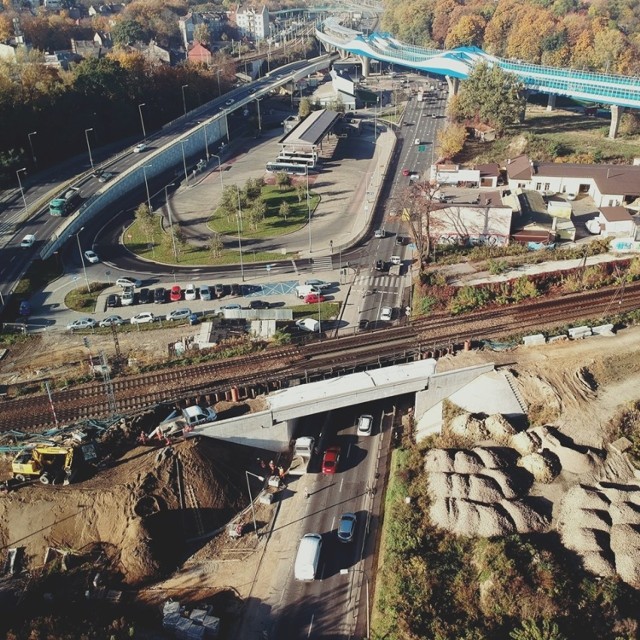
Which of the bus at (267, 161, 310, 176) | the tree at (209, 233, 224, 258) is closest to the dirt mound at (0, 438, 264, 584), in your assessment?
the tree at (209, 233, 224, 258)

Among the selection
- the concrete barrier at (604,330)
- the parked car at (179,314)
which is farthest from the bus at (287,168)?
the concrete barrier at (604,330)

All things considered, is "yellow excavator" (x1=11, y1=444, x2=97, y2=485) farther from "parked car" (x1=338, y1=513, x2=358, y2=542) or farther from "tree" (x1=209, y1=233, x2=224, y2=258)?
"tree" (x1=209, y1=233, x2=224, y2=258)

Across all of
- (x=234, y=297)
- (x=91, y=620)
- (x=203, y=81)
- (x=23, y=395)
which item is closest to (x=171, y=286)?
(x=234, y=297)

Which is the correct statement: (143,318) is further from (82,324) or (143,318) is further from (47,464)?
(47,464)

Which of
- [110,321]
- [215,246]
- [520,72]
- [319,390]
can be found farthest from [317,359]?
[520,72]

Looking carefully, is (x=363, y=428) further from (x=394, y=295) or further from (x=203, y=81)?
(x=203, y=81)

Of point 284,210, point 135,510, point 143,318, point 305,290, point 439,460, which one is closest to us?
point 135,510
